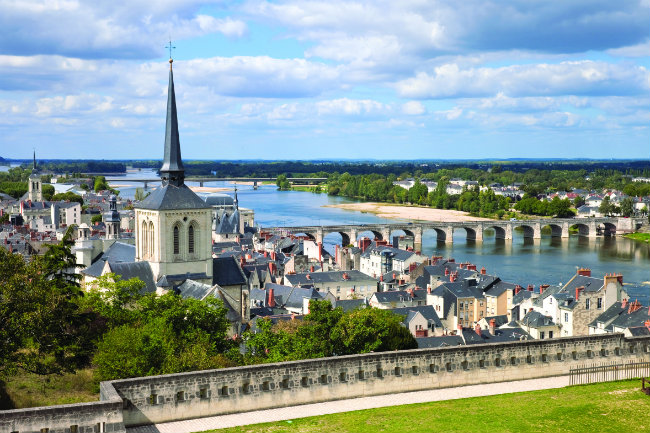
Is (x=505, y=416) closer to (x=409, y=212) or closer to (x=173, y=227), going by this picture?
(x=173, y=227)

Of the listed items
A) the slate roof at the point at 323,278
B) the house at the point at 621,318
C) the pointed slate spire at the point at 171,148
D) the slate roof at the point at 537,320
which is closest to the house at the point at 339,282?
the slate roof at the point at 323,278

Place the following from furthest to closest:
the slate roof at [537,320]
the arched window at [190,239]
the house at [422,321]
→ the house at [422,321]
the slate roof at [537,320]
the arched window at [190,239]

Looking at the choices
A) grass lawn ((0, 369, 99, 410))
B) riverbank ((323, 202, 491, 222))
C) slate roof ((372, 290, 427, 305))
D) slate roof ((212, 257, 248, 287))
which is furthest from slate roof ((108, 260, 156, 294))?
riverbank ((323, 202, 491, 222))

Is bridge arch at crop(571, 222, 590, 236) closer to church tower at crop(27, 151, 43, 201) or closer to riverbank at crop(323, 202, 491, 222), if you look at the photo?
riverbank at crop(323, 202, 491, 222)

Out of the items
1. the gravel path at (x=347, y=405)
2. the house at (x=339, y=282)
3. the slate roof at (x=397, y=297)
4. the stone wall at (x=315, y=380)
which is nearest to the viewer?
the stone wall at (x=315, y=380)

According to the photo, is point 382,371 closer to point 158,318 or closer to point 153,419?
point 153,419

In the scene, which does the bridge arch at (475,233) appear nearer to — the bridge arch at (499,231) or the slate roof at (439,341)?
the bridge arch at (499,231)
